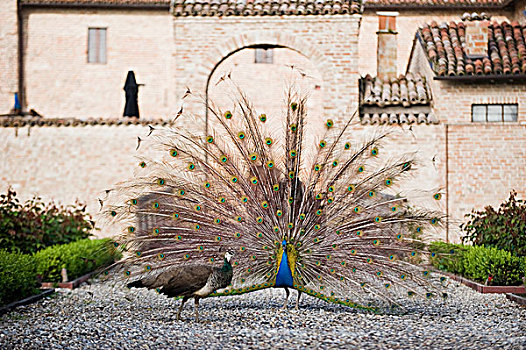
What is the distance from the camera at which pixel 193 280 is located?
7.57m

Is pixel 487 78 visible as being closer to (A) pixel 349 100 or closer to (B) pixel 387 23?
(A) pixel 349 100

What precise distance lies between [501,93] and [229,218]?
1142cm

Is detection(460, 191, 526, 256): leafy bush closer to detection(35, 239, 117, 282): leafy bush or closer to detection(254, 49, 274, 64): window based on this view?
detection(35, 239, 117, 282): leafy bush

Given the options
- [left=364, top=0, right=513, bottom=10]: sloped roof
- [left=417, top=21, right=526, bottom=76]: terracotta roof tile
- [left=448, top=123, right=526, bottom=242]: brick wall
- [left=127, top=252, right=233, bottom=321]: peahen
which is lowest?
[left=127, top=252, right=233, bottom=321]: peahen

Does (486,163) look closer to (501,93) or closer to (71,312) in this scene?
(501,93)

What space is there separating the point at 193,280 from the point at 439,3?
71.4ft

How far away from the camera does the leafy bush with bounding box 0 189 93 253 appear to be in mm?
11945

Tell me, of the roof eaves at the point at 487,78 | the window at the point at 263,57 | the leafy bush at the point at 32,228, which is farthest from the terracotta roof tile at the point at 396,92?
the window at the point at 263,57

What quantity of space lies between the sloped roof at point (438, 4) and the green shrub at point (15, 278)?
19633 millimetres

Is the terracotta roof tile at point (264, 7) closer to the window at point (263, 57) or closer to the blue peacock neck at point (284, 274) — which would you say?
the blue peacock neck at point (284, 274)

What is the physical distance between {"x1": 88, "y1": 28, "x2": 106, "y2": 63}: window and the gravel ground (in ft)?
64.6

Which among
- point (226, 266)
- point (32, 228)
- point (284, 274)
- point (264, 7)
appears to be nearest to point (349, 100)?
point (264, 7)

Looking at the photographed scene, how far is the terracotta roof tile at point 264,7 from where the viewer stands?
16891 mm

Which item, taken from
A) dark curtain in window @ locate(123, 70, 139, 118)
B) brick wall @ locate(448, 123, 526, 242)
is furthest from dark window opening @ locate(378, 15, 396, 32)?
dark curtain in window @ locate(123, 70, 139, 118)
